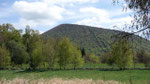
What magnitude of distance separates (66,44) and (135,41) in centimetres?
4425

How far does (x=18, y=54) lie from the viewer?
52094 millimetres

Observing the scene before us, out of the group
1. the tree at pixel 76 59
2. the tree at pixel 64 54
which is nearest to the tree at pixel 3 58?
the tree at pixel 64 54

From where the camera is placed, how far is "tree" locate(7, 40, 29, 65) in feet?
170

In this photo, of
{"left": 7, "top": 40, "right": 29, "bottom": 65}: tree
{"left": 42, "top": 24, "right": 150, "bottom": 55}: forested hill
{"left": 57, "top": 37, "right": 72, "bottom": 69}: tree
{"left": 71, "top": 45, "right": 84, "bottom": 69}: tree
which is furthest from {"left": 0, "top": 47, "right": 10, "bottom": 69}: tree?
{"left": 42, "top": 24, "right": 150, "bottom": 55}: forested hill

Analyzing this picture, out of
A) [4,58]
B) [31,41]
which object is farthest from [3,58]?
[31,41]

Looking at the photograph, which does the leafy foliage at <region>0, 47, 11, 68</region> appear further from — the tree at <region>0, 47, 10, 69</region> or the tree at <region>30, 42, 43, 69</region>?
the tree at <region>30, 42, 43, 69</region>

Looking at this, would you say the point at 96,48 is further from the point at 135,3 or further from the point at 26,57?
the point at 135,3

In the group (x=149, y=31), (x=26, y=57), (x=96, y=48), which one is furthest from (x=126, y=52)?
(x=96, y=48)

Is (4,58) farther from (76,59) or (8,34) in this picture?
(76,59)

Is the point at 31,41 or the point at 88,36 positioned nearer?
the point at 31,41

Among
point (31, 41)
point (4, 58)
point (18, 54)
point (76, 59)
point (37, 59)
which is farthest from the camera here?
point (31, 41)

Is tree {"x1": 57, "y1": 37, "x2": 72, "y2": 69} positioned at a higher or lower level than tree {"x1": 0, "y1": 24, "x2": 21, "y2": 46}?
lower

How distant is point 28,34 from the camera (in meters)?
59.9

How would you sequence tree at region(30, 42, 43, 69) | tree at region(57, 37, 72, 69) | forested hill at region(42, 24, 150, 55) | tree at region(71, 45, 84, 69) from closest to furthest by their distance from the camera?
tree at region(71, 45, 84, 69), tree at region(57, 37, 72, 69), tree at region(30, 42, 43, 69), forested hill at region(42, 24, 150, 55)
